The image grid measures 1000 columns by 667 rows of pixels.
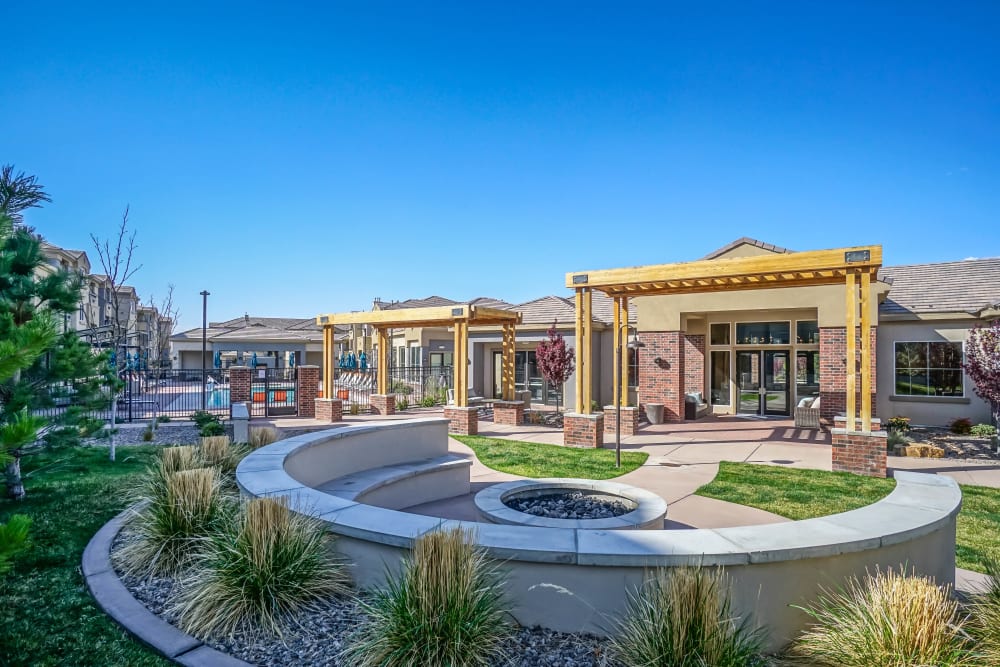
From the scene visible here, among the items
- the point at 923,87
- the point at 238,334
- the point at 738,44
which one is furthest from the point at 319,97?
the point at 238,334

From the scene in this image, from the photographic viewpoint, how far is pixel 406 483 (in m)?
7.64

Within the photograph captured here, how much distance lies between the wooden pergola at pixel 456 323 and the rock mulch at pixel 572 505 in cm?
810

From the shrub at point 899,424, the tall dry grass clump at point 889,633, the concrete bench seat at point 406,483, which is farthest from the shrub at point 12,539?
the shrub at point 899,424

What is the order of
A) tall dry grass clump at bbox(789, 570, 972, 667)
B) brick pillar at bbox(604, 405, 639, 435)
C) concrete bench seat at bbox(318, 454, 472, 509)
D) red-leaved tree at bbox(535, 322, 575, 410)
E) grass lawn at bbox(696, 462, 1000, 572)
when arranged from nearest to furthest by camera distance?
tall dry grass clump at bbox(789, 570, 972, 667)
grass lawn at bbox(696, 462, 1000, 572)
concrete bench seat at bbox(318, 454, 472, 509)
brick pillar at bbox(604, 405, 639, 435)
red-leaved tree at bbox(535, 322, 575, 410)

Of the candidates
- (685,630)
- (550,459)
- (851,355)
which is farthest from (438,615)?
(851,355)

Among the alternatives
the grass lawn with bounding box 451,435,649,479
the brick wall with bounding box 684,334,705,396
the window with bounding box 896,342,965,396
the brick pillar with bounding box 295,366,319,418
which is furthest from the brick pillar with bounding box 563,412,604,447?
the window with bounding box 896,342,965,396

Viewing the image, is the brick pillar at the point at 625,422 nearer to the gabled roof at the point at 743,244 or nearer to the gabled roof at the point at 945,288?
the gabled roof at the point at 743,244

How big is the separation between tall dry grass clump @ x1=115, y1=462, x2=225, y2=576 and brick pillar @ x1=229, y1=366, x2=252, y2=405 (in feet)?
39.6

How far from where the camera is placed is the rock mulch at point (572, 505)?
19.0 ft

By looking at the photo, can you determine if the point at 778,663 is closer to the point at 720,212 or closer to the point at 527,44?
the point at 527,44

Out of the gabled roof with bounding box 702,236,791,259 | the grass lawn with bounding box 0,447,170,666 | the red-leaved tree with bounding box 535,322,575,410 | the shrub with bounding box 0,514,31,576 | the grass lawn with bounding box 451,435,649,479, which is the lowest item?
the grass lawn with bounding box 451,435,649,479

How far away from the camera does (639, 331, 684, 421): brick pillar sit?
16.6m

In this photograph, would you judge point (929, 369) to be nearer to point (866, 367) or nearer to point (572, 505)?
point (866, 367)

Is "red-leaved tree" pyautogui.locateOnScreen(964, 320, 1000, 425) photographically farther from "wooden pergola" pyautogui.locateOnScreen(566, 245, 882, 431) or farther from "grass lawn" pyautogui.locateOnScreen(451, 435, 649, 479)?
"grass lawn" pyautogui.locateOnScreen(451, 435, 649, 479)
